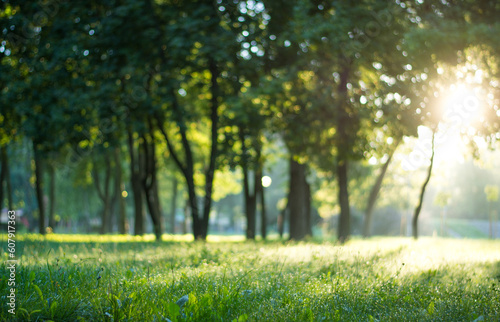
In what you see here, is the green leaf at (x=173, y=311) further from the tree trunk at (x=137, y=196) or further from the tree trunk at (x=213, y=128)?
the tree trunk at (x=137, y=196)

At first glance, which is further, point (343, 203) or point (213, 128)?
point (343, 203)

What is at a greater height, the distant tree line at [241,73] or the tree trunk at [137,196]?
the distant tree line at [241,73]

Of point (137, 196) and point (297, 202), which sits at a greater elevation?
point (137, 196)

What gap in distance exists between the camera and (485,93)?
16.7 m

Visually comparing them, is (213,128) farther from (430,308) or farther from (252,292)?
(430,308)

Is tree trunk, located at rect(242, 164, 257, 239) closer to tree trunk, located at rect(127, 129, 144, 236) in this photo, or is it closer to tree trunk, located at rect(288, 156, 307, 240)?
tree trunk, located at rect(288, 156, 307, 240)

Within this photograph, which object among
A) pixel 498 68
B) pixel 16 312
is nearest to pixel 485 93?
pixel 498 68

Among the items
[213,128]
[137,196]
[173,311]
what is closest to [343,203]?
[213,128]

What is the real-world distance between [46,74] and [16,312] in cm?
1547

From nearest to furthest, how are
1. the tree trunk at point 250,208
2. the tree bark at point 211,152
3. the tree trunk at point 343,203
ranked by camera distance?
1. the tree bark at point 211,152
2. the tree trunk at point 343,203
3. the tree trunk at point 250,208

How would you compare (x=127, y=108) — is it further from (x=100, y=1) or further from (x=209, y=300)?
(x=209, y=300)

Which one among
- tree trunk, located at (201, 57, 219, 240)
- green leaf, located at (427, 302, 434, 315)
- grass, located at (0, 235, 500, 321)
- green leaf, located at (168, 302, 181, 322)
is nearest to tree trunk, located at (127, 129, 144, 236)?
tree trunk, located at (201, 57, 219, 240)

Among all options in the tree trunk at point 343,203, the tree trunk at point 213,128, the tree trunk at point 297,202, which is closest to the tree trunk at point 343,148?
the tree trunk at point 343,203

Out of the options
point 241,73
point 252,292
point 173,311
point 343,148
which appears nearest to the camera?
point 173,311
